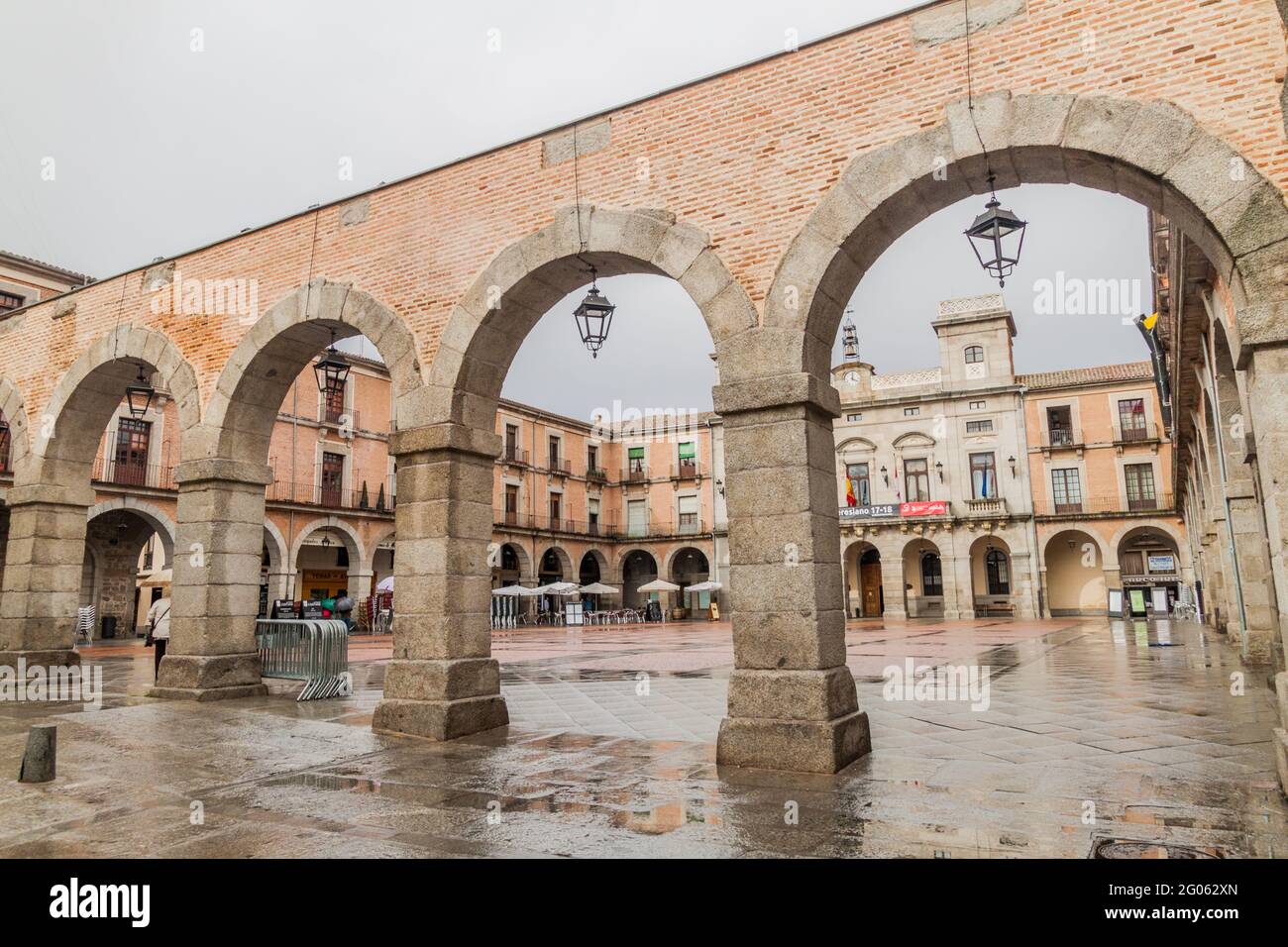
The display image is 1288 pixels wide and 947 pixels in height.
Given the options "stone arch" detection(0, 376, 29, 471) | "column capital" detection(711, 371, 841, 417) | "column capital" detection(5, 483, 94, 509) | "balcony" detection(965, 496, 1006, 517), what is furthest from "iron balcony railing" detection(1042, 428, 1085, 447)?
"stone arch" detection(0, 376, 29, 471)

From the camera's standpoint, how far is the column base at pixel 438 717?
6.60m

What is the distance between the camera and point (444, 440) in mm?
7090

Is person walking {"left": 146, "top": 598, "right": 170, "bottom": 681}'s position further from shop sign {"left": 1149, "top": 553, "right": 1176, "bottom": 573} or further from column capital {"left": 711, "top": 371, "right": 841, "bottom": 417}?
shop sign {"left": 1149, "top": 553, "right": 1176, "bottom": 573}

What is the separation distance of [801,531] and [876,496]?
3103 cm

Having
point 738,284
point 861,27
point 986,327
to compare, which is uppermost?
point 986,327

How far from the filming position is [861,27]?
6.00 meters

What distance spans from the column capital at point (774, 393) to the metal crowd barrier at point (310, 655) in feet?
18.3

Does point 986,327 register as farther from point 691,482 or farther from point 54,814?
point 54,814

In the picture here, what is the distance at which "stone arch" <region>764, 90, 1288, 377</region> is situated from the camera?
15.0 feet

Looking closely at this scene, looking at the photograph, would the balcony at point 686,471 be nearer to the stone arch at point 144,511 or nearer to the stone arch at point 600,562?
the stone arch at point 600,562

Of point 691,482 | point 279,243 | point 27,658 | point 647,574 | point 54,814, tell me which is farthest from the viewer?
point 647,574

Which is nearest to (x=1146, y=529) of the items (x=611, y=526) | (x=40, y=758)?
(x=611, y=526)

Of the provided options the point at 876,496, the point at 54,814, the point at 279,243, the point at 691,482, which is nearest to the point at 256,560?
the point at 279,243

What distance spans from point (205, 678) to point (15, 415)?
590 centimetres
